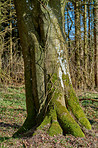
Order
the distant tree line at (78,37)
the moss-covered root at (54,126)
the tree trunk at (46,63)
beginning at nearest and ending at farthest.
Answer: the moss-covered root at (54,126) → the tree trunk at (46,63) → the distant tree line at (78,37)

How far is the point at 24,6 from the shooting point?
395cm

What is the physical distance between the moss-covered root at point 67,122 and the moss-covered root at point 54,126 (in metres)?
0.09

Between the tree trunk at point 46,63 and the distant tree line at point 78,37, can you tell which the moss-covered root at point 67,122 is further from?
the distant tree line at point 78,37

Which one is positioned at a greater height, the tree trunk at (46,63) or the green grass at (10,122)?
the tree trunk at (46,63)

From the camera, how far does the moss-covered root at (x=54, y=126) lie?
140 inches

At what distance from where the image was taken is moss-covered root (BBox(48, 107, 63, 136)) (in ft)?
11.6

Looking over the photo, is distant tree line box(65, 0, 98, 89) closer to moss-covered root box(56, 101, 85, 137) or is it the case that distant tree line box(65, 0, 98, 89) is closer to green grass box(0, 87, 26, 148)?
moss-covered root box(56, 101, 85, 137)

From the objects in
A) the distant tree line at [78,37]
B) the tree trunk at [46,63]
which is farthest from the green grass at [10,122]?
the distant tree line at [78,37]

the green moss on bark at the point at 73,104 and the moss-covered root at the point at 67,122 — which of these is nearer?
the moss-covered root at the point at 67,122

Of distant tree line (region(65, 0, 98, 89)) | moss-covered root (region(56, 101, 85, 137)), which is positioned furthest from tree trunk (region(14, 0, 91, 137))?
distant tree line (region(65, 0, 98, 89))

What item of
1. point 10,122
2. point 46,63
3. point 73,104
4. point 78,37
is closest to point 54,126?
point 73,104

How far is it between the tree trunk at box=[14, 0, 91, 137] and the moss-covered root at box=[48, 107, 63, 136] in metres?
0.02

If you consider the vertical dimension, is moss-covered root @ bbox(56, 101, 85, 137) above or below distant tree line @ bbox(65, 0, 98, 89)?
below

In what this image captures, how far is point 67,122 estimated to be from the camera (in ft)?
12.1
